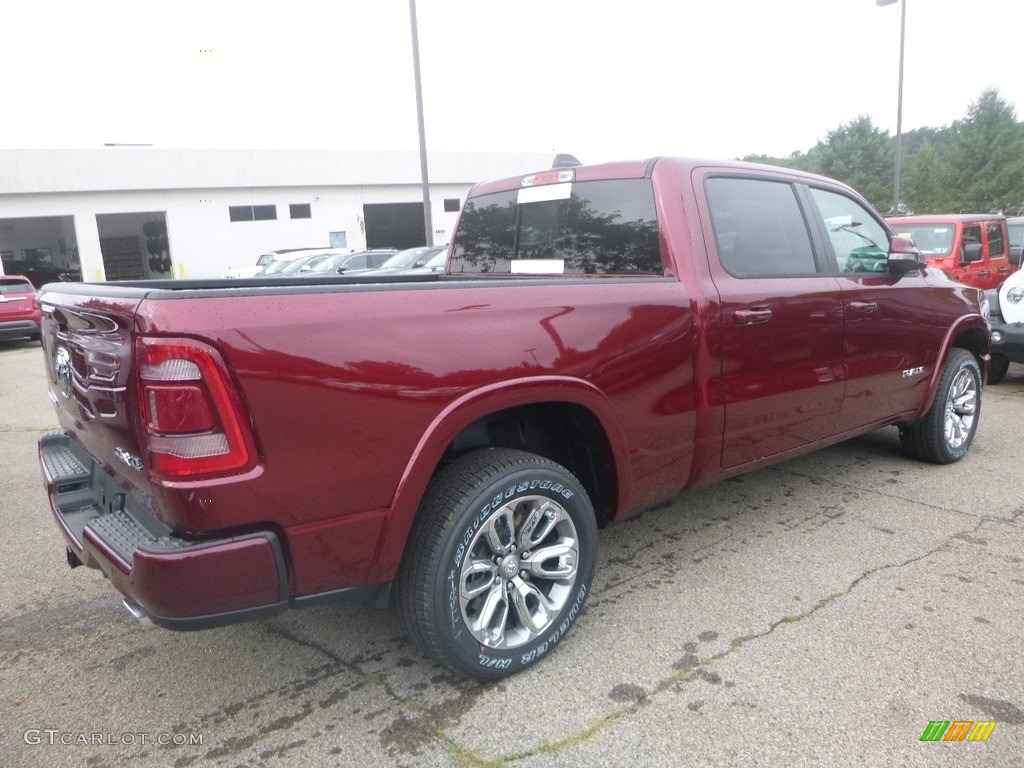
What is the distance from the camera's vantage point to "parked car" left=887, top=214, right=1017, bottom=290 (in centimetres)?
1030

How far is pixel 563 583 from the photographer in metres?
2.81

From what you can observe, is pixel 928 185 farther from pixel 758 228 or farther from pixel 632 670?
pixel 632 670

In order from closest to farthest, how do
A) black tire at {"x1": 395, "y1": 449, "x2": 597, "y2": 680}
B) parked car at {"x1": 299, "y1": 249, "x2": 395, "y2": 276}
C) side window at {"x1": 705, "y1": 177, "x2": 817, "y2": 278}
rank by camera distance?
black tire at {"x1": 395, "y1": 449, "x2": 597, "y2": 680} < side window at {"x1": 705, "y1": 177, "x2": 817, "y2": 278} < parked car at {"x1": 299, "y1": 249, "x2": 395, "y2": 276}

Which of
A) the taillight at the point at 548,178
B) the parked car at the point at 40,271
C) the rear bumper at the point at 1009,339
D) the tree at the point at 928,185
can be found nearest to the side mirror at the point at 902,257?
the taillight at the point at 548,178

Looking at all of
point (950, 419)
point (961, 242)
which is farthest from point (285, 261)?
point (950, 419)

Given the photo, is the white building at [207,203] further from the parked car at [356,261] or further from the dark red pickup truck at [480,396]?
the dark red pickup truck at [480,396]

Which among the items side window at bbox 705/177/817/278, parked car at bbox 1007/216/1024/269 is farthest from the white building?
side window at bbox 705/177/817/278

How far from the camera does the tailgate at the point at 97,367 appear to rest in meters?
2.08

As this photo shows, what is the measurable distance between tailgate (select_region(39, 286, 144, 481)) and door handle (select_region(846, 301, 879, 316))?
11.0ft

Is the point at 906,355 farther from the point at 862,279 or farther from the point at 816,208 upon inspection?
the point at 816,208

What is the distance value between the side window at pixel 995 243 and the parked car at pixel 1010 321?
14.4 feet

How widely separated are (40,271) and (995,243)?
109 feet

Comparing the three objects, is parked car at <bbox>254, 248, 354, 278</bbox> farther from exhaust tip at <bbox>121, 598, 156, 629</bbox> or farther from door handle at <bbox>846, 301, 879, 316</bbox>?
Result: exhaust tip at <bbox>121, 598, 156, 629</bbox>

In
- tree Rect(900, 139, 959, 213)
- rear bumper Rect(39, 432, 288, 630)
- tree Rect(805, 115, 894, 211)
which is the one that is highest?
tree Rect(805, 115, 894, 211)
